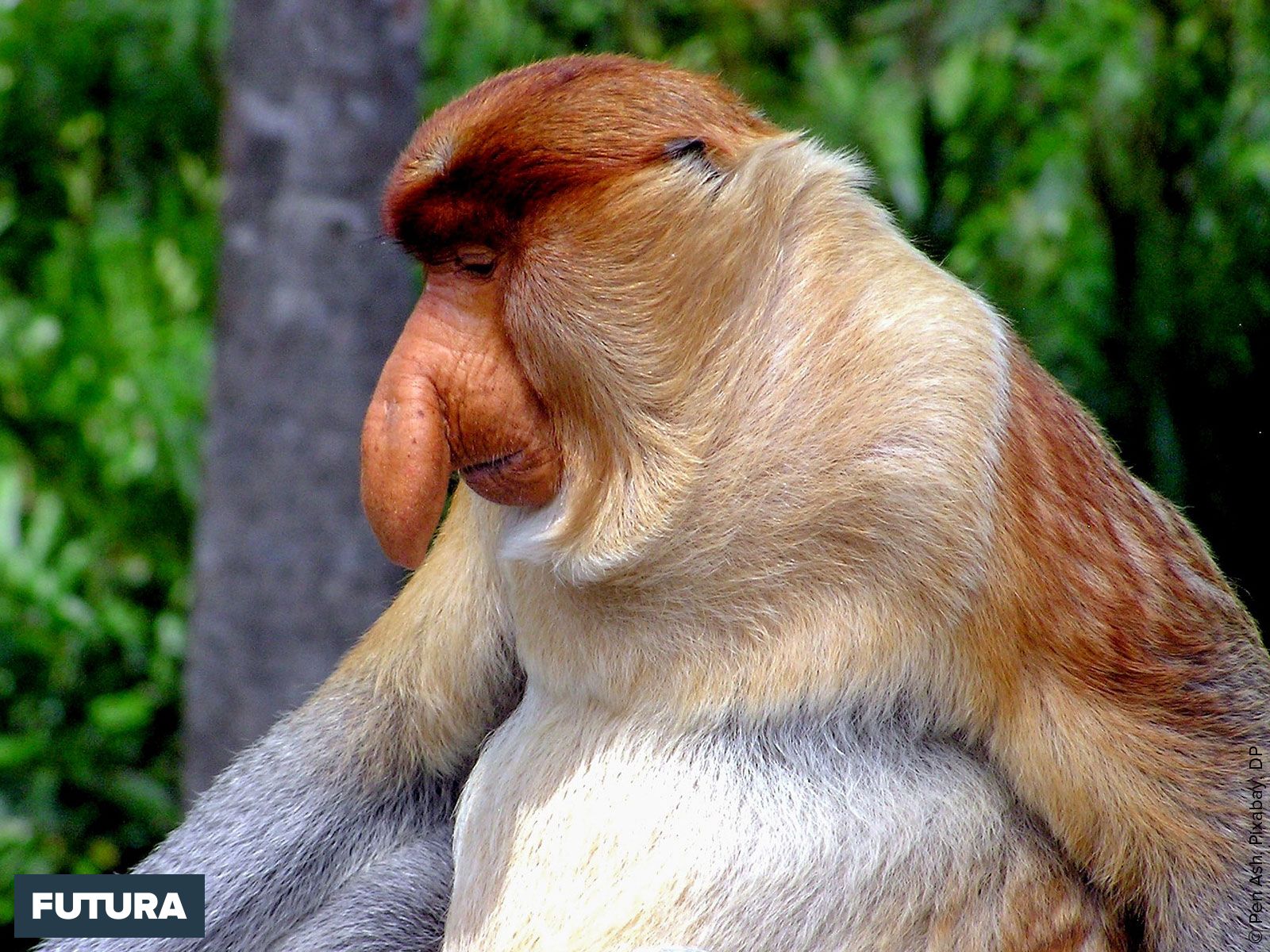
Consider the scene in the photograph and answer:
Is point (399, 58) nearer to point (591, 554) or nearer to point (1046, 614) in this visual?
point (591, 554)

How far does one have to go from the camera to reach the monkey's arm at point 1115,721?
215cm

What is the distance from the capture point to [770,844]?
2209mm

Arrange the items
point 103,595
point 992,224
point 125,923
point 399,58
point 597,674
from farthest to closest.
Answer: point 103,595
point 992,224
point 399,58
point 125,923
point 597,674

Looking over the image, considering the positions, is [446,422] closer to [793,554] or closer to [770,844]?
[793,554]

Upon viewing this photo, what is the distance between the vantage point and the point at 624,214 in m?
2.19

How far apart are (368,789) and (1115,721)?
1.40 m

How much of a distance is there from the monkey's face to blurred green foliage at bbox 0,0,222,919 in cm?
373

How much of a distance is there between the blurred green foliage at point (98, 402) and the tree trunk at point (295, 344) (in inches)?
38.8

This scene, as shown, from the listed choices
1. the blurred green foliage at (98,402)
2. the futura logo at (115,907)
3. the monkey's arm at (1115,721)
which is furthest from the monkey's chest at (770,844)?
the blurred green foliage at (98,402)

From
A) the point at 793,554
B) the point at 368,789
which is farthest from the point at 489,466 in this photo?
the point at 368,789

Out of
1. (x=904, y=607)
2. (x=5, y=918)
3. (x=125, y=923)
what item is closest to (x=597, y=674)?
(x=904, y=607)

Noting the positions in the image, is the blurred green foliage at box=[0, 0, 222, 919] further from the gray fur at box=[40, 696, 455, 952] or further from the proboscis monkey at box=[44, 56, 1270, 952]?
the proboscis monkey at box=[44, 56, 1270, 952]

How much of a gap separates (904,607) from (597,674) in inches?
19.3

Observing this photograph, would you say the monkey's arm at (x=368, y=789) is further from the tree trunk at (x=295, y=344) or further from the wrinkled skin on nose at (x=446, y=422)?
the tree trunk at (x=295, y=344)
